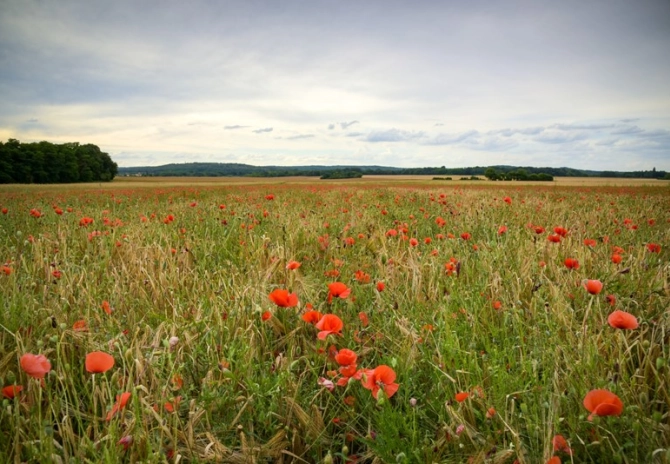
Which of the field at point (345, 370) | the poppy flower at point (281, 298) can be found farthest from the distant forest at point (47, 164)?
the poppy flower at point (281, 298)

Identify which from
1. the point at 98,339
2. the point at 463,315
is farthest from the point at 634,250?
the point at 98,339

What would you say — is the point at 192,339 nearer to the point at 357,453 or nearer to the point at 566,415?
the point at 357,453

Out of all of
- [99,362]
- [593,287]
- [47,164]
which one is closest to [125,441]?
[99,362]

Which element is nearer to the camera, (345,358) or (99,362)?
(99,362)

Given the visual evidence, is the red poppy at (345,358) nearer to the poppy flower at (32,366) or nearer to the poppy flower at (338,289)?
the poppy flower at (338,289)

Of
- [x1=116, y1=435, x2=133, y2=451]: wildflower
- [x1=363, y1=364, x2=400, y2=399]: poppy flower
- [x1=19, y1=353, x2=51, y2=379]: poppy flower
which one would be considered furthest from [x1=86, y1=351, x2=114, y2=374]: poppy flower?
[x1=363, y1=364, x2=400, y2=399]: poppy flower

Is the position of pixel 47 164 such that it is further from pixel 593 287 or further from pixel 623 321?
pixel 623 321

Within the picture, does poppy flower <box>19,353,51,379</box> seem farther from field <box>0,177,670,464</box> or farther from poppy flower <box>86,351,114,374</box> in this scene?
poppy flower <box>86,351,114,374</box>

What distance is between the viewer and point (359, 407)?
1.63 meters

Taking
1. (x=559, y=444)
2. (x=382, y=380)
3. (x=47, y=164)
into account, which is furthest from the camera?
(x=47, y=164)

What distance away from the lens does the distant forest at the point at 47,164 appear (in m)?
54.9

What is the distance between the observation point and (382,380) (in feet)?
4.28

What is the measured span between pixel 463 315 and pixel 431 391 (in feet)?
2.39

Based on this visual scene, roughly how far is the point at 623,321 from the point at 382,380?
2.83ft
